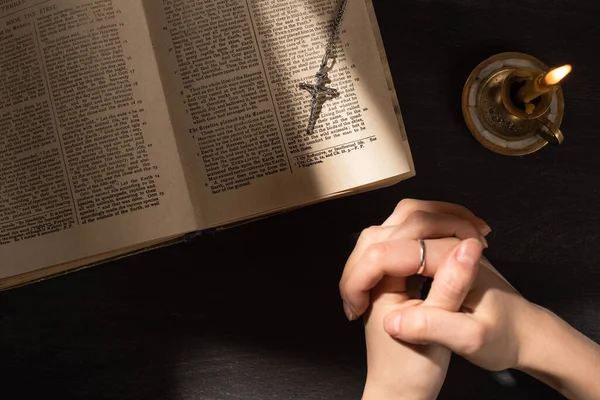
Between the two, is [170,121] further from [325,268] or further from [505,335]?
[505,335]

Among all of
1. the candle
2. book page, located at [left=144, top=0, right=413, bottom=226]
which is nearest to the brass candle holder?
the candle

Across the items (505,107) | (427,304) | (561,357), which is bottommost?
(561,357)

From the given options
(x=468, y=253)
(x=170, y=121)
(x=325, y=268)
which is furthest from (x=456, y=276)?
(x=170, y=121)

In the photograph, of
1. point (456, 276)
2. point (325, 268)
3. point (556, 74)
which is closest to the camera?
point (456, 276)

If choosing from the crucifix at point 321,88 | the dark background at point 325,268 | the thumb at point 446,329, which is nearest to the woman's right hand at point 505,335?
the thumb at point 446,329

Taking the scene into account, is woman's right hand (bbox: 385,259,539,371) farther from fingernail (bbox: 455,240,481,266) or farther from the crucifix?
the crucifix

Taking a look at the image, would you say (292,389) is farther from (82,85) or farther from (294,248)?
(82,85)
